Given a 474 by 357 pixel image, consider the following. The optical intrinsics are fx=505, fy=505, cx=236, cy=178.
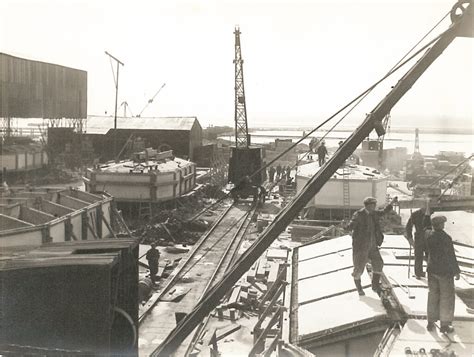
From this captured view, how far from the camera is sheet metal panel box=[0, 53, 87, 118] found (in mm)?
36938

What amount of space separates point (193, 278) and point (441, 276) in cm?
920

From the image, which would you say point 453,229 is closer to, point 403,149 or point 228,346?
point 228,346

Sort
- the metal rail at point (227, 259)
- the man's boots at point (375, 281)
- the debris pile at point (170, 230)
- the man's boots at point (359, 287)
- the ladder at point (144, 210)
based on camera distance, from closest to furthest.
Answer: the man's boots at point (359, 287) → the man's boots at point (375, 281) → the metal rail at point (227, 259) → the debris pile at point (170, 230) → the ladder at point (144, 210)

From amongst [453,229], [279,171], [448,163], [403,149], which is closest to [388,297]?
[453,229]

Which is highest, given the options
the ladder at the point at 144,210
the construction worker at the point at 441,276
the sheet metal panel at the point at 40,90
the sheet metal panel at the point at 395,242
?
the sheet metal panel at the point at 40,90

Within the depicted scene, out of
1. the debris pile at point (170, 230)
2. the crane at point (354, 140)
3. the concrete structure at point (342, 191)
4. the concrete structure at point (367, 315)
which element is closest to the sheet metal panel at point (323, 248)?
the concrete structure at point (367, 315)

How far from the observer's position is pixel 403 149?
60.1 m

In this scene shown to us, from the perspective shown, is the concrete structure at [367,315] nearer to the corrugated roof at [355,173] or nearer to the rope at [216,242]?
the rope at [216,242]

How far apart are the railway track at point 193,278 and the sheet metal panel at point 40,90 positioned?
21657 millimetres

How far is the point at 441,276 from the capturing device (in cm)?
618

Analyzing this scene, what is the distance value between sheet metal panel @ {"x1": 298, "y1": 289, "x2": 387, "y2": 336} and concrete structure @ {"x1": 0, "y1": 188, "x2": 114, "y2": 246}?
21.4 feet

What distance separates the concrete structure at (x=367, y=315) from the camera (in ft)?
19.8

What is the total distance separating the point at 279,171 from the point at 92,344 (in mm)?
34975

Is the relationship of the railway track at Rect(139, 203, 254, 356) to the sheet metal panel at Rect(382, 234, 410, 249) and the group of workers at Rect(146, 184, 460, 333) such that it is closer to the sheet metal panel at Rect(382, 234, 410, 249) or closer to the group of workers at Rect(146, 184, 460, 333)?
the group of workers at Rect(146, 184, 460, 333)
